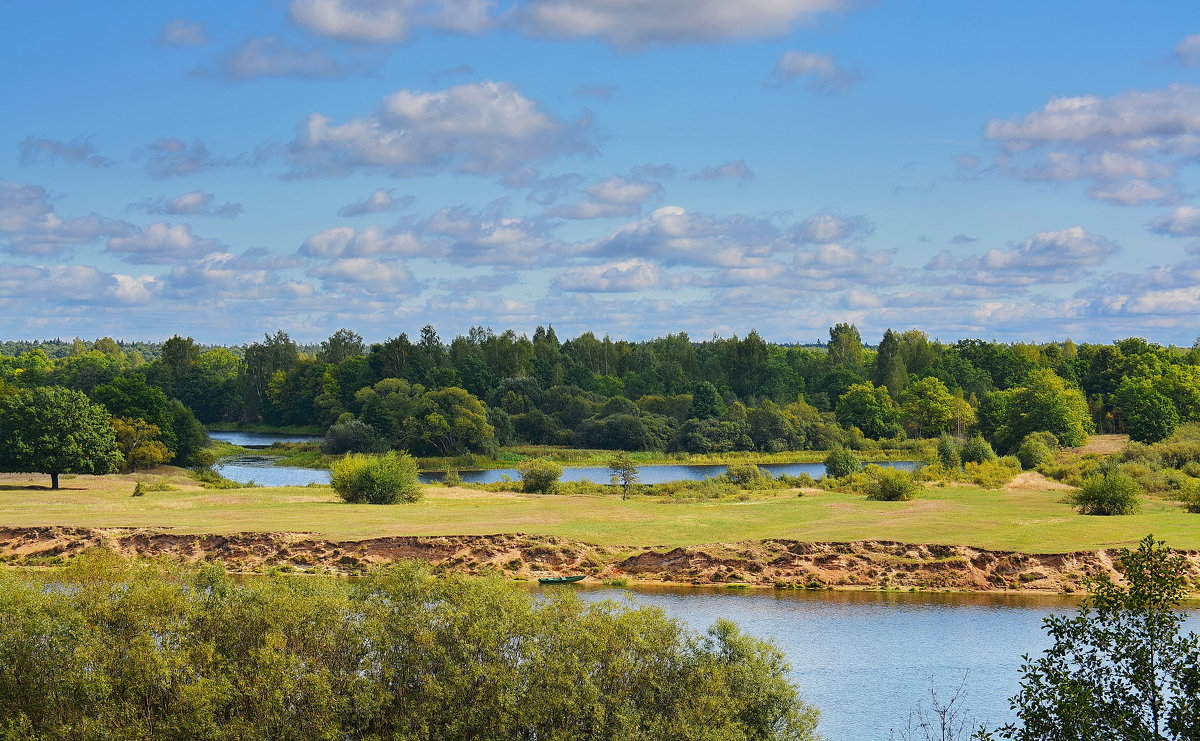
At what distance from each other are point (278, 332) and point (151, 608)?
166197mm

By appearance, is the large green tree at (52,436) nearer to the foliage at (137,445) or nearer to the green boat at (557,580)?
the foliage at (137,445)

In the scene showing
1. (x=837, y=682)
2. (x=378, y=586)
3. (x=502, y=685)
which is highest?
(x=378, y=586)

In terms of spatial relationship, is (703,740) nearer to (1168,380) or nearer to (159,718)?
(159,718)

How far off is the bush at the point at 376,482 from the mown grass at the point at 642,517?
1163 mm

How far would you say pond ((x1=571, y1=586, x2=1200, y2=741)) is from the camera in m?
29.3

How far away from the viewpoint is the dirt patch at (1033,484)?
75.8 meters

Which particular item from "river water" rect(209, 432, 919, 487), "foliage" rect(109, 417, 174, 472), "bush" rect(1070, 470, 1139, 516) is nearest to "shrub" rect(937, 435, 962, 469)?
"river water" rect(209, 432, 919, 487)

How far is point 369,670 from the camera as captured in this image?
23.6 meters

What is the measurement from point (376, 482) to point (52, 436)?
23454mm

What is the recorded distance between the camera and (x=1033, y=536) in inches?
2007

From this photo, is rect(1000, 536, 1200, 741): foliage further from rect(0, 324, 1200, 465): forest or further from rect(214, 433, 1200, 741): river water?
rect(0, 324, 1200, 465): forest

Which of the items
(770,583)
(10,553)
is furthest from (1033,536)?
(10,553)

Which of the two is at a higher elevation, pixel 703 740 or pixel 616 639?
pixel 616 639

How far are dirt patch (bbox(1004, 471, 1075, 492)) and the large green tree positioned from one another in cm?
6123
